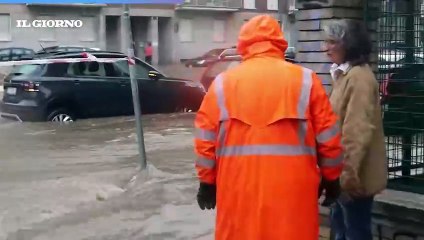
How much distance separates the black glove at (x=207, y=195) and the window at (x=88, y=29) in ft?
149

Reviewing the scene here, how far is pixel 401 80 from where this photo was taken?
6016mm

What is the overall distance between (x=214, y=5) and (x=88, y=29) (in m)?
10.00

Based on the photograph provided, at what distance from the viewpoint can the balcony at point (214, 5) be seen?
5373 centimetres

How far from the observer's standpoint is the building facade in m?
47.4

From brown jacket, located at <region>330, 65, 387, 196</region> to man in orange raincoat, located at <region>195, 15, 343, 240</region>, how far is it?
0.72 m

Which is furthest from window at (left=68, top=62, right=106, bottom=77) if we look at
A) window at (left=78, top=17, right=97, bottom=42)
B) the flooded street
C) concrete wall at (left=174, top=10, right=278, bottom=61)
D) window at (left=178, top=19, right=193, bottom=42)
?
window at (left=178, top=19, right=193, bottom=42)

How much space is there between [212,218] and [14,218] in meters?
1.94

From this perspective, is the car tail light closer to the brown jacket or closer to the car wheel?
the car wheel

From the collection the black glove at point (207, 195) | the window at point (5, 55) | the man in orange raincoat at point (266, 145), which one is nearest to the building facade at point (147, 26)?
the window at point (5, 55)

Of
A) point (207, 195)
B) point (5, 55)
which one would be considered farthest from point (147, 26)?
point (207, 195)

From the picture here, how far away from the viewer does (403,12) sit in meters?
6.06

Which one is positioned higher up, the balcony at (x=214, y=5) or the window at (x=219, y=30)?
the balcony at (x=214, y=5)

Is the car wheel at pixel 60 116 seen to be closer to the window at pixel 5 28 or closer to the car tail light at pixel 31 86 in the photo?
the car tail light at pixel 31 86

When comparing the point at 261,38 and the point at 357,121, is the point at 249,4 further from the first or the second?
the point at 261,38
